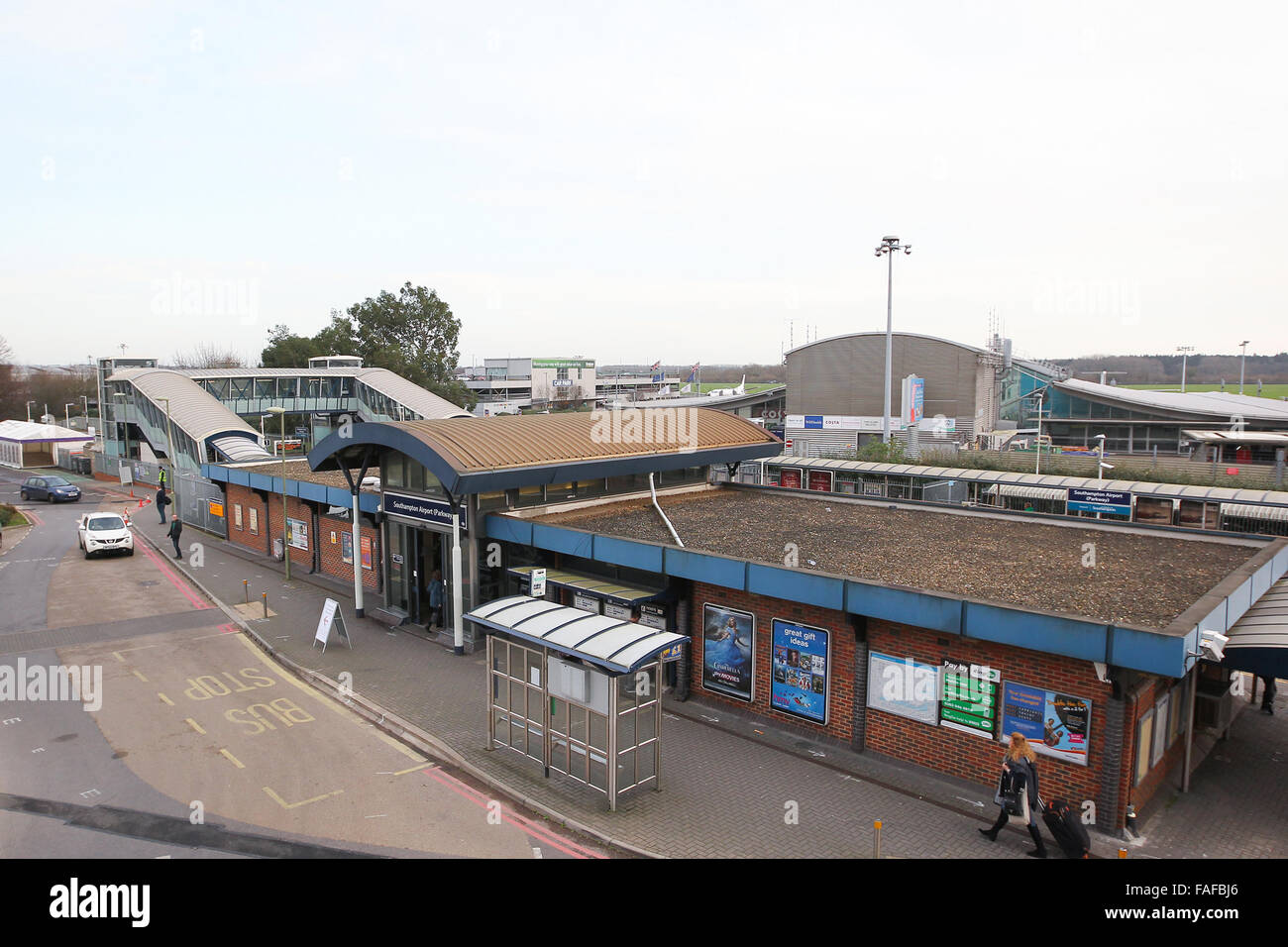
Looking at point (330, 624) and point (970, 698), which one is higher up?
point (970, 698)

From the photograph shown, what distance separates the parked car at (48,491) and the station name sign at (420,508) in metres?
35.0

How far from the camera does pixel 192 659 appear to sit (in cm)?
1692

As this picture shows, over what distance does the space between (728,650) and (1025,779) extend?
543cm

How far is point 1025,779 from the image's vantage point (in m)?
9.45

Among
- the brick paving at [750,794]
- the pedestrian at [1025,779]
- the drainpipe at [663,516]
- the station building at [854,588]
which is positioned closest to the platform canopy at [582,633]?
the station building at [854,588]

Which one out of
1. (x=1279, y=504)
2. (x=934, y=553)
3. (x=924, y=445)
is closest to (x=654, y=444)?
(x=934, y=553)

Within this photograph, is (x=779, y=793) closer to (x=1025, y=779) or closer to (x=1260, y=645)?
(x=1025, y=779)

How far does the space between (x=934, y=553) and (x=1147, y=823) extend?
5325 mm

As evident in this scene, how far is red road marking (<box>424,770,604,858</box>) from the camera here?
9.73m

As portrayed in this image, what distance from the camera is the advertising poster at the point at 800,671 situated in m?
12.6

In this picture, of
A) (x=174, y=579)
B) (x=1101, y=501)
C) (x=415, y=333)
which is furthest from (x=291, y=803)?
(x=415, y=333)

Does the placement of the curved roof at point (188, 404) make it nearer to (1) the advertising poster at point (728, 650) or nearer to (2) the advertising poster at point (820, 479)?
(2) the advertising poster at point (820, 479)

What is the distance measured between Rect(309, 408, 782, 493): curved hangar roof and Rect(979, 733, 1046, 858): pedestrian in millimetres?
10904
